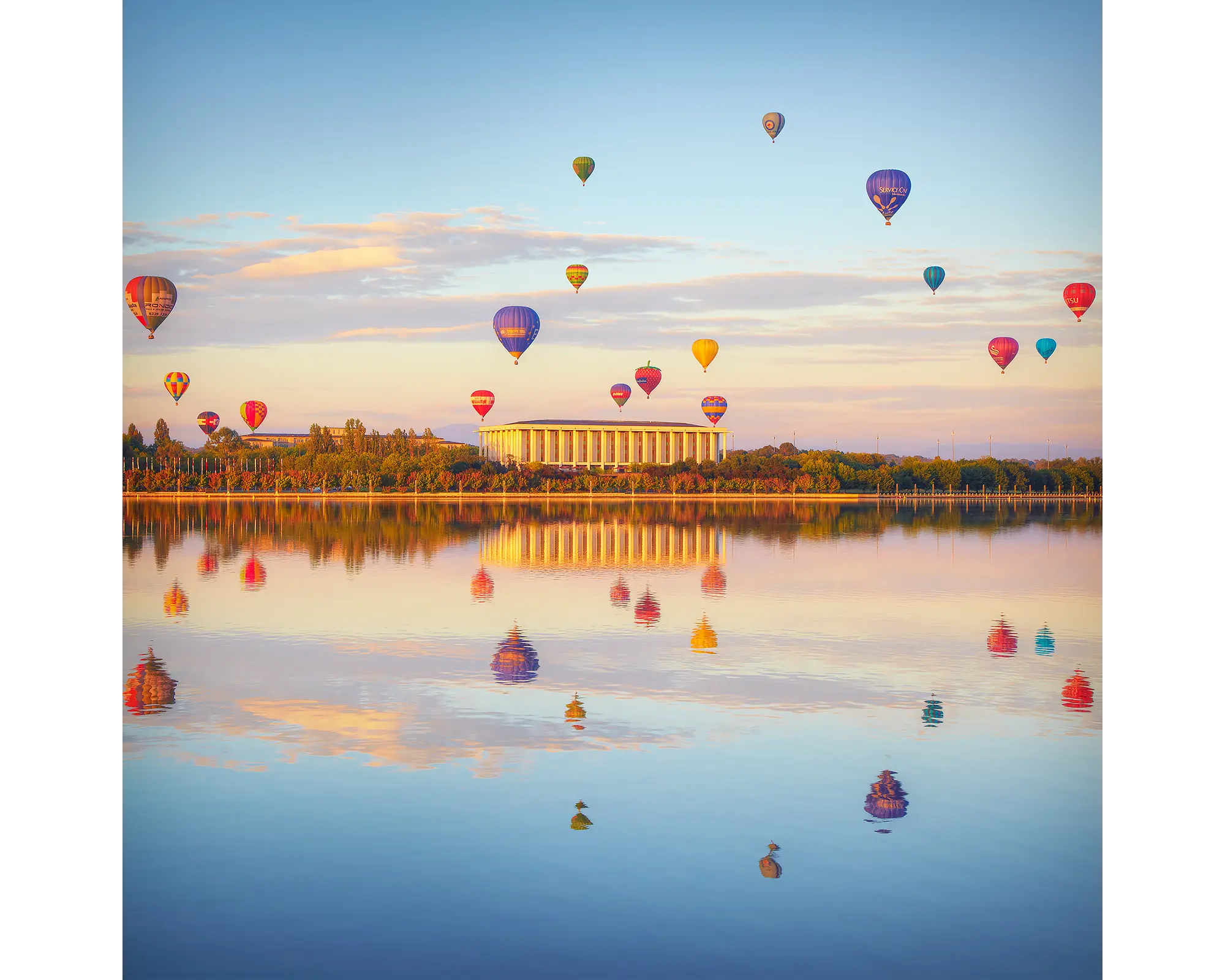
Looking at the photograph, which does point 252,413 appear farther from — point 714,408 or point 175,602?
point 175,602

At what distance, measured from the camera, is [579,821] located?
25.0 feet

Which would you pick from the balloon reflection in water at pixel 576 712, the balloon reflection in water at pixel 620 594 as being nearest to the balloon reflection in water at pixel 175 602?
the balloon reflection in water at pixel 620 594

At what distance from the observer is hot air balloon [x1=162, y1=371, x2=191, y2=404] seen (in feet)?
264

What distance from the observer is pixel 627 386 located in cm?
11956

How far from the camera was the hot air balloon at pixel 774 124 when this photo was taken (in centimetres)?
5897

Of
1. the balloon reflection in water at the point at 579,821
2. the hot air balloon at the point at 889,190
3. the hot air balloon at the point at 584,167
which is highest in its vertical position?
the hot air balloon at the point at 584,167

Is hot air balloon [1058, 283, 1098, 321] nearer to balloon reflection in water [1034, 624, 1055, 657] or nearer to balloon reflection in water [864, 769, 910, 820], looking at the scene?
balloon reflection in water [1034, 624, 1055, 657]

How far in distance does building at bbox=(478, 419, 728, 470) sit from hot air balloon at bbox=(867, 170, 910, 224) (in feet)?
301

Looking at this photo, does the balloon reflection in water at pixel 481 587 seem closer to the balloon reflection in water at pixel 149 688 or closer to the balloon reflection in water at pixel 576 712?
the balloon reflection in water at pixel 149 688

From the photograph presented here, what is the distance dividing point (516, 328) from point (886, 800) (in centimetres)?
6723

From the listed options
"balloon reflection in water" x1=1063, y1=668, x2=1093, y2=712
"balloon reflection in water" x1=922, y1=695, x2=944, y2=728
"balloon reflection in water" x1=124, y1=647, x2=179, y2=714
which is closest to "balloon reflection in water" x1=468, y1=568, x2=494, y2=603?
"balloon reflection in water" x1=124, y1=647, x2=179, y2=714

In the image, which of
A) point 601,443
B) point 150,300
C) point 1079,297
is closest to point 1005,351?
point 1079,297

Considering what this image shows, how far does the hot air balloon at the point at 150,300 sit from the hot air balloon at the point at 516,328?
24.6 meters
